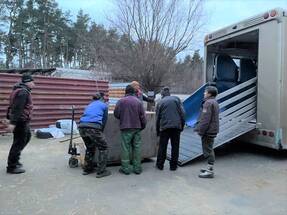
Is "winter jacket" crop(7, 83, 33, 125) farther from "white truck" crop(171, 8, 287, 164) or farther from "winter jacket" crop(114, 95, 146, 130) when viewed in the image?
"white truck" crop(171, 8, 287, 164)

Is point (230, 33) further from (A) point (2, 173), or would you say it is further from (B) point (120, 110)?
(A) point (2, 173)

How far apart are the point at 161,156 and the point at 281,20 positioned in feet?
12.5

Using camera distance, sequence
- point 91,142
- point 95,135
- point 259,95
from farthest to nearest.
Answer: point 259,95 < point 91,142 < point 95,135

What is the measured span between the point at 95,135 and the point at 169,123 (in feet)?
4.89

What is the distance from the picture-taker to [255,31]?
8586 millimetres

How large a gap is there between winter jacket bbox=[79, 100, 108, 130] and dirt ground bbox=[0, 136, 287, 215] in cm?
95

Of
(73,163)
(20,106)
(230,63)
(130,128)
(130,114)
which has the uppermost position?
(230,63)

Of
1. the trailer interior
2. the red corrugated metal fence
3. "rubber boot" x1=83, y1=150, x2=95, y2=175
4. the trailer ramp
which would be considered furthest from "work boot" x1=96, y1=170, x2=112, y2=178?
the red corrugated metal fence

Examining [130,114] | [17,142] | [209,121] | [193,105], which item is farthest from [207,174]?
[193,105]

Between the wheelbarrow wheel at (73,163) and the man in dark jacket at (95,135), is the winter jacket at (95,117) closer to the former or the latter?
the man in dark jacket at (95,135)

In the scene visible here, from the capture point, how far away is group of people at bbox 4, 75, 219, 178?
6742 millimetres

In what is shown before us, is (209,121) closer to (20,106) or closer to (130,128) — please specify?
(130,128)

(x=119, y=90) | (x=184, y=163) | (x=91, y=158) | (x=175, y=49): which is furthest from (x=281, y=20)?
(x=175, y=49)

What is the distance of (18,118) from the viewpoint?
21.7 feet
